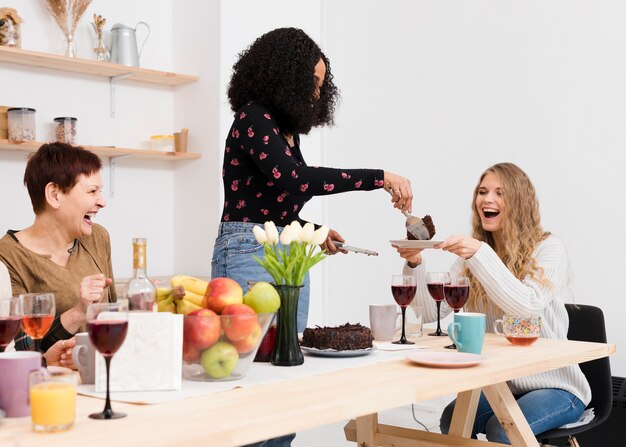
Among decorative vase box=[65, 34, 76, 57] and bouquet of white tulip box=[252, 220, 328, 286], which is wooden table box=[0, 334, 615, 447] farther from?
decorative vase box=[65, 34, 76, 57]

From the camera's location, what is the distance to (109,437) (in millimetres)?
1067

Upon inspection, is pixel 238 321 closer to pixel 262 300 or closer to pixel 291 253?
pixel 262 300

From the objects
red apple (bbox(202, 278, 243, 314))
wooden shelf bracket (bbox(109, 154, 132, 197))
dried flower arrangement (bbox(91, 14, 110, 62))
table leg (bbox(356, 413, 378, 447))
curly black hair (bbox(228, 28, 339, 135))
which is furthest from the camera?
wooden shelf bracket (bbox(109, 154, 132, 197))

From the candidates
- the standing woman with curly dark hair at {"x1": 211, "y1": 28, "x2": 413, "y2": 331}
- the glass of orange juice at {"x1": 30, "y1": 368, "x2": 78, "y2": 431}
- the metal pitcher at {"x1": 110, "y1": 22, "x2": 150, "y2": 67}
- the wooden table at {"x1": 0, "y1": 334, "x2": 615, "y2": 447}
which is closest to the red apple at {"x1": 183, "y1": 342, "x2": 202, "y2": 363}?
the wooden table at {"x1": 0, "y1": 334, "x2": 615, "y2": 447}

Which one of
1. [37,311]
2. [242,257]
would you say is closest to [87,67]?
[242,257]

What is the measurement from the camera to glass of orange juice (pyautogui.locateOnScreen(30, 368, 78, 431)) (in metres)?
1.09

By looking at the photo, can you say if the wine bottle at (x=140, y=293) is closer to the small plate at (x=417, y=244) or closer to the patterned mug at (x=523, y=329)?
the small plate at (x=417, y=244)

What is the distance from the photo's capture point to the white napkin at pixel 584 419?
227cm

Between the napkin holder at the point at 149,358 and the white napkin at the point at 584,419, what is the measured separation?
1345 millimetres

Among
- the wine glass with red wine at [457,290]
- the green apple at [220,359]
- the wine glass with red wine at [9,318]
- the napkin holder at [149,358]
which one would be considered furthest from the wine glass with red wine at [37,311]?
the wine glass with red wine at [457,290]

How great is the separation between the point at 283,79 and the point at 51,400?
1.51 meters

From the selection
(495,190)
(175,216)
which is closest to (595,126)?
(495,190)

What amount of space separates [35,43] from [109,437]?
3.40 m

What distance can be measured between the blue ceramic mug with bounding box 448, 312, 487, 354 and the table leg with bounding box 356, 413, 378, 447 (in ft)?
1.93
